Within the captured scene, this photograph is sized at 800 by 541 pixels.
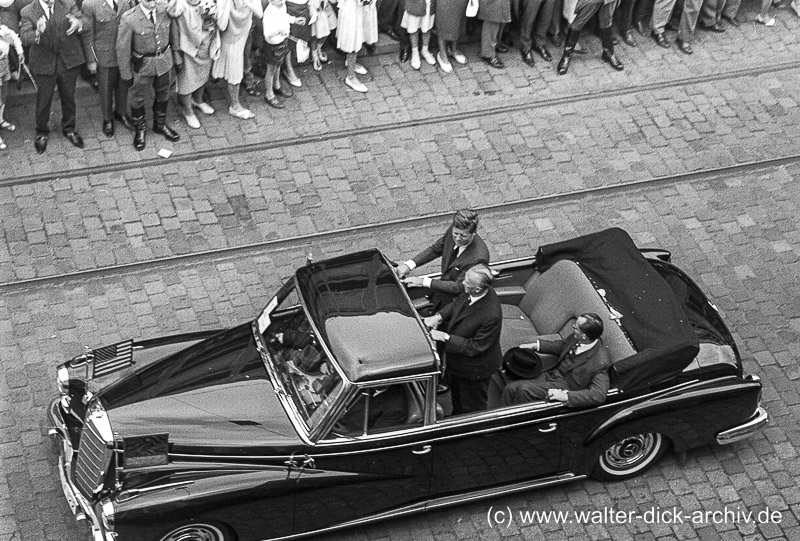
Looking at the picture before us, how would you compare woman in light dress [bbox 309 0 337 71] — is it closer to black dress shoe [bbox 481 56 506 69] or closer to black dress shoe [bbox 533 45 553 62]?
black dress shoe [bbox 481 56 506 69]

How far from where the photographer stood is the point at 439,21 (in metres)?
14.3

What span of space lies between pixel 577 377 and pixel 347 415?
6.51 feet

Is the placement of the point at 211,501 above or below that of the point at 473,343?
below

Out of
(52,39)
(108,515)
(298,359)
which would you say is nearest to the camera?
(108,515)

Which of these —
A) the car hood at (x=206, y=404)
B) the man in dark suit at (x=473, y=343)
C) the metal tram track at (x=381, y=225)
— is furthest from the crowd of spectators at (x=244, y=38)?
the man in dark suit at (x=473, y=343)

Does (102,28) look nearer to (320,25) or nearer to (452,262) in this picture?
(320,25)

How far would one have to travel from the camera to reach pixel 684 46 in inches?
604

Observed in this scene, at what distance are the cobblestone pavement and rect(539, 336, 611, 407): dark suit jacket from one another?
1035 mm

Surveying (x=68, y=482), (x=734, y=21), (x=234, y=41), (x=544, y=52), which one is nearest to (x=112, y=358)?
(x=68, y=482)

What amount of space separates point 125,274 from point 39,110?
96.9 inches

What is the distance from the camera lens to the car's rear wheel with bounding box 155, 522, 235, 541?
8.08 metres

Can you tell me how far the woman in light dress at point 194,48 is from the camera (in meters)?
12.4

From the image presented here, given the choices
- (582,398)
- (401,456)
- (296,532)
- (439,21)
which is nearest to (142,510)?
(296,532)

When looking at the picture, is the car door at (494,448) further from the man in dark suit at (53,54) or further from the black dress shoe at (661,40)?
the black dress shoe at (661,40)
